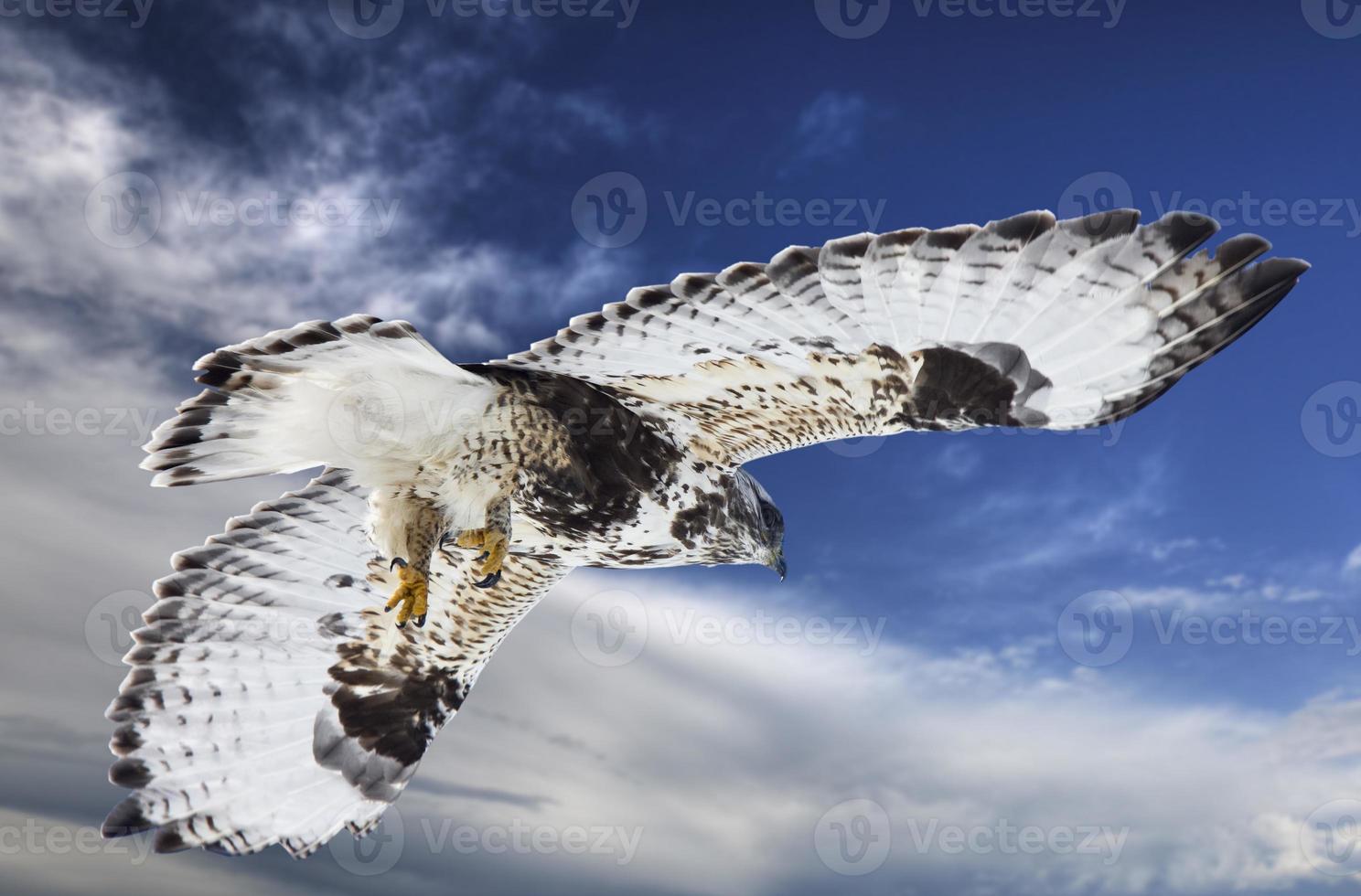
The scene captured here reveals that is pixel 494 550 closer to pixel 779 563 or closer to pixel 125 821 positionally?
pixel 779 563

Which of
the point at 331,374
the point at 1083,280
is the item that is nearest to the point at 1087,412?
the point at 1083,280

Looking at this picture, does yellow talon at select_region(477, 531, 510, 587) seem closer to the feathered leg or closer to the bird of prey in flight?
the bird of prey in flight

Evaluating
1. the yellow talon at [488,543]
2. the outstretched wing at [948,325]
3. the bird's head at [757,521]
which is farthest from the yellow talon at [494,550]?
the bird's head at [757,521]

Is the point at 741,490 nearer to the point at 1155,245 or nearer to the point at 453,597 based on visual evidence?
the point at 453,597

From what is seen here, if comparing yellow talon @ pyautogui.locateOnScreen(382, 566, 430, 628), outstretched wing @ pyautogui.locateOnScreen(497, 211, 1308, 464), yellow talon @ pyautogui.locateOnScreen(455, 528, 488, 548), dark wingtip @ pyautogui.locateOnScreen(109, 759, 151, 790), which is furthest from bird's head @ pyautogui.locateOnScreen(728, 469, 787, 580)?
dark wingtip @ pyautogui.locateOnScreen(109, 759, 151, 790)

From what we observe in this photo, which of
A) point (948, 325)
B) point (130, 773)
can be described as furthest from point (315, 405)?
point (948, 325)

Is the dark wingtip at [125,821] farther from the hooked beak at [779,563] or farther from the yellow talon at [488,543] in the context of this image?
the hooked beak at [779,563]
